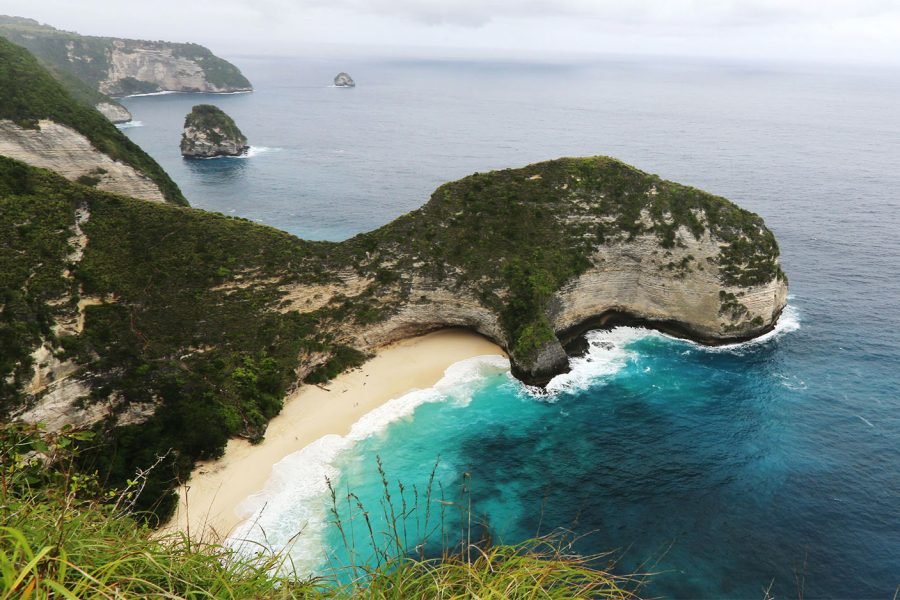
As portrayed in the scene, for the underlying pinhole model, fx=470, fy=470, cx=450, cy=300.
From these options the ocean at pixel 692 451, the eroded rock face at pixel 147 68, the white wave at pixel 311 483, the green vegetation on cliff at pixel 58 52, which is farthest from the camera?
the eroded rock face at pixel 147 68

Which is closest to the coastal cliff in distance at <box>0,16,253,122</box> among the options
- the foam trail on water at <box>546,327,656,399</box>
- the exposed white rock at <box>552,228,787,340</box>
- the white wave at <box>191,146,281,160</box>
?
the white wave at <box>191,146,281,160</box>

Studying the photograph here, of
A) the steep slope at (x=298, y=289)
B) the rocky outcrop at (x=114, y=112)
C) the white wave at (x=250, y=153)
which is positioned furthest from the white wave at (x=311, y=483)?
the rocky outcrop at (x=114, y=112)

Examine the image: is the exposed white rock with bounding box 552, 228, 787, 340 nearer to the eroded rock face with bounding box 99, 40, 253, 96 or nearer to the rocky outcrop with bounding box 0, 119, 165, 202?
the rocky outcrop with bounding box 0, 119, 165, 202

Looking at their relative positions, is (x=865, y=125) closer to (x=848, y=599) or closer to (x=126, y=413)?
(x=848, y=599)

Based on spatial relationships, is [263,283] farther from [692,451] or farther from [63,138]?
[692,451]

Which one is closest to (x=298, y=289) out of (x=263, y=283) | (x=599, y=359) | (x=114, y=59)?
(x=263, y=283)

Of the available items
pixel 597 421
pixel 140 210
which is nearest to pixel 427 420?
pixel 597 421

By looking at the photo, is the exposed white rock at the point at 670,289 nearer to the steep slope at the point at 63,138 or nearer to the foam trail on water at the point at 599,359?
the foam trail on water at the point at 599,359
